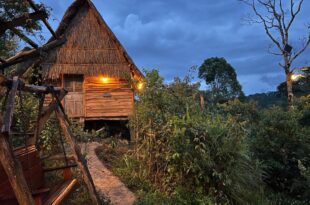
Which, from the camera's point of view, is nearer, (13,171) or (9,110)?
(13,171)

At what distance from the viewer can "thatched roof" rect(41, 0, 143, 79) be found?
13.6 m

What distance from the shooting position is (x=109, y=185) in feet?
21.4

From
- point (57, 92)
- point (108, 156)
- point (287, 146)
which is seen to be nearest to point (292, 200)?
point (287, 146)

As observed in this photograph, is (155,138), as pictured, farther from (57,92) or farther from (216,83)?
(216,83)

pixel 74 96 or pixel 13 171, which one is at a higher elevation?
pixel 74 96

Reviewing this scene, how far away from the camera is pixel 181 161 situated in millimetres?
6250

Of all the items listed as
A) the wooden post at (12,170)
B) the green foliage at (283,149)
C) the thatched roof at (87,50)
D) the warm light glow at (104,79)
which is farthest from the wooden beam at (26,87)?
the warm light glow at (104,79)

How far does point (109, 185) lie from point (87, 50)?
8679 mm

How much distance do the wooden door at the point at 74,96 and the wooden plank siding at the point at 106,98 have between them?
0.30 metres

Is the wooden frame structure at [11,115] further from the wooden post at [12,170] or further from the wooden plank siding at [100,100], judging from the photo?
the wooden plank siding at [100,100]

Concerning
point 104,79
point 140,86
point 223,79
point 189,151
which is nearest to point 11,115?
point 189,151

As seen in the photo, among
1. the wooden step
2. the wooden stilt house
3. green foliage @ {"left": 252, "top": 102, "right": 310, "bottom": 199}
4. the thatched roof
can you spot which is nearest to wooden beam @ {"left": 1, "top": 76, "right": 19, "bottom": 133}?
the wooden step

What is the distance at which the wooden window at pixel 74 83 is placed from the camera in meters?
14.7

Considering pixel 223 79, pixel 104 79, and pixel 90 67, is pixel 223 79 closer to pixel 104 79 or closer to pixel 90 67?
pixel 104 79
